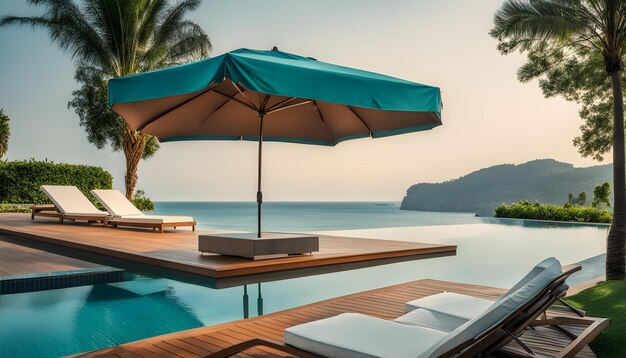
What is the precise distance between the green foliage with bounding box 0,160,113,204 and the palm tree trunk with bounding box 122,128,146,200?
1496 millimetres

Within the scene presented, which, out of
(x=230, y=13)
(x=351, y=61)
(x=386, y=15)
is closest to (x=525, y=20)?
(x=386, y=15)

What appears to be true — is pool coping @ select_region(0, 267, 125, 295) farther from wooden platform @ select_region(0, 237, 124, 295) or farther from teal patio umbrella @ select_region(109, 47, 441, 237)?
teal patio umbrella @ select_region(109, 47, 441, 237)

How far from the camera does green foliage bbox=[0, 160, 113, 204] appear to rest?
54.0 feet

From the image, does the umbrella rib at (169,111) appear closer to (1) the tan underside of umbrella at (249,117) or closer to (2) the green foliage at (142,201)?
(1) the tan underside of umbrella at (249,117)

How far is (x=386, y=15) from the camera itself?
1491cm

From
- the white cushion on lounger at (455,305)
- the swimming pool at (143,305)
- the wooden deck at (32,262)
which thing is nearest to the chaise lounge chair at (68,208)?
the wooden deck at (32,262)

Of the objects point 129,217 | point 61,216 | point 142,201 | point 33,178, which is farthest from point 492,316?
point 142,201

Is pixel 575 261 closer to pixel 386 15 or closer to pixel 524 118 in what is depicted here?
pixel 386 15

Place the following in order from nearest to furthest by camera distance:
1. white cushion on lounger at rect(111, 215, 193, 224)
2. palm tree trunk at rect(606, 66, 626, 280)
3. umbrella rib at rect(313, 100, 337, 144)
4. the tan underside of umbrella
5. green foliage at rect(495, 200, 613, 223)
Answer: the tan underside of umbrella < umbrella rib at rect(313, 100, 337, 144) < palm tree trunk at rect(606, 66, 626, 280) < white cushion on lounger at rect(111, 215, 193, 224) < green foliage at rect(495, 200, 613, 223)

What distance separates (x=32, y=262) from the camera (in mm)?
6234

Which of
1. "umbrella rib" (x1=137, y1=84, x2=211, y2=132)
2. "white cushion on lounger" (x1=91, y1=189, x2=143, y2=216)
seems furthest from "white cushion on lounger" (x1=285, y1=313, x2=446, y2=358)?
"white cushion on lounger" (x1=91, y1=189, x2=143, y2=216)

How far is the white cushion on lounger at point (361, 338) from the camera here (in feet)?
6.82

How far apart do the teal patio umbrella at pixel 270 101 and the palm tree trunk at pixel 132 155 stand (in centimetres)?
1082

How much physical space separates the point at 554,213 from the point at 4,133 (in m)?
24.3
